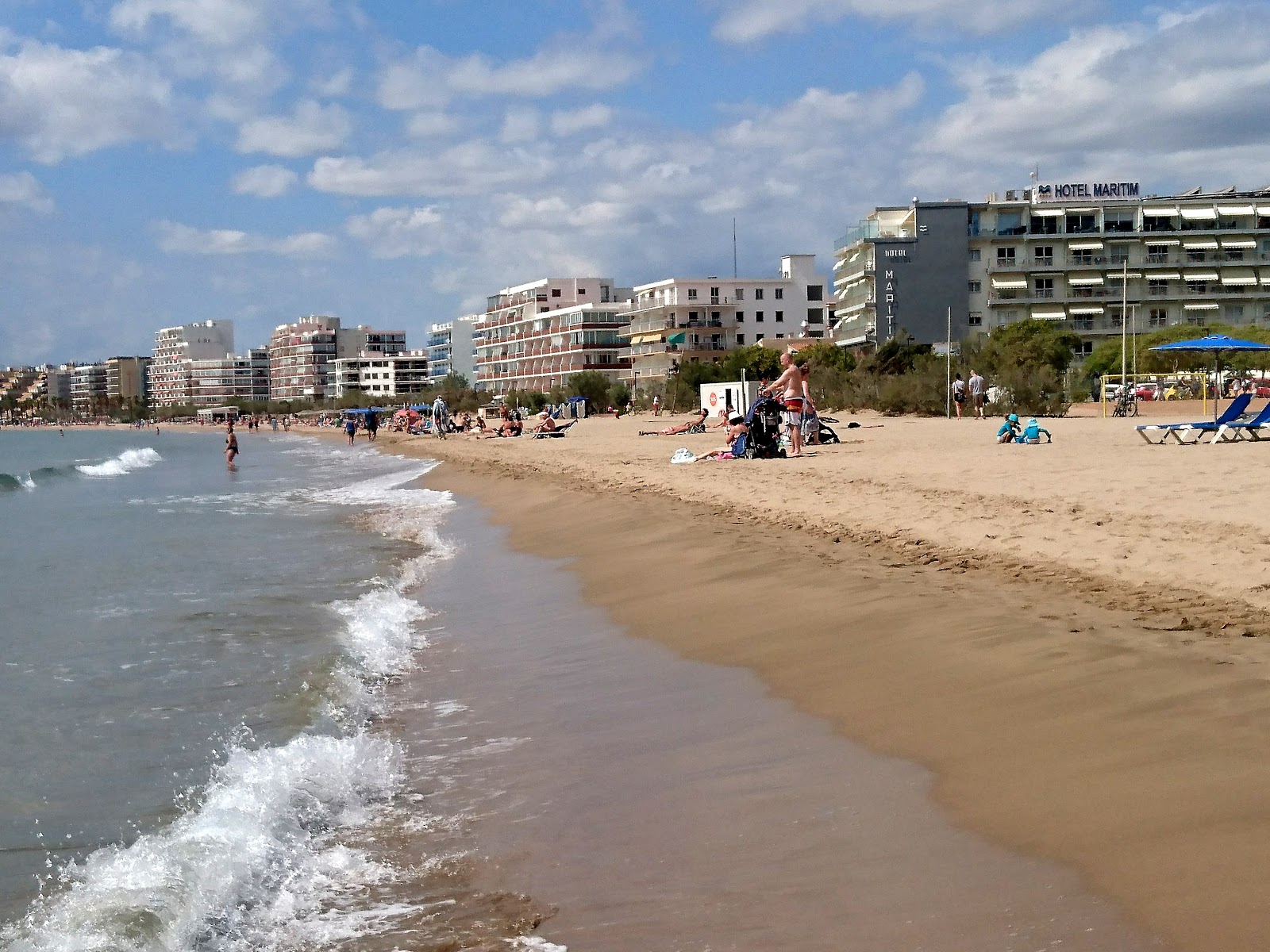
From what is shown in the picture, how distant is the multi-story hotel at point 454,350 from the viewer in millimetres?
155500

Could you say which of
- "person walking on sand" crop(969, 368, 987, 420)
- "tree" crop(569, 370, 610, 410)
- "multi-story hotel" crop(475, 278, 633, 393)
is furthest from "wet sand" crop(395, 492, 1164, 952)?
"multi-story hotel" crop(475, 278, 633, 393)

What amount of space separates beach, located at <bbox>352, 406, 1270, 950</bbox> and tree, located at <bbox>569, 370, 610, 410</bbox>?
72543mm

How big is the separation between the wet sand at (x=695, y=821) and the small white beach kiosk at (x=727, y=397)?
2809cm

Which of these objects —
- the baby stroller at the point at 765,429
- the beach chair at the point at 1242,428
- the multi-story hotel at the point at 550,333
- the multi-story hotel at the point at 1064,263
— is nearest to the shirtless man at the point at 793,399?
the baby stroller at the point at 765,429

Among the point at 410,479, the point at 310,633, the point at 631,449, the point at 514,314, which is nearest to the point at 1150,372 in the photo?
the point at 631,449

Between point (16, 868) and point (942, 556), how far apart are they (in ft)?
21.3

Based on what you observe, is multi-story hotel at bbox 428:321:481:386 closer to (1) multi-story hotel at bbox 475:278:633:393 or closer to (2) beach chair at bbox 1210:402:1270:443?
(1) multi-story hotel at bbox 475:278:633:393

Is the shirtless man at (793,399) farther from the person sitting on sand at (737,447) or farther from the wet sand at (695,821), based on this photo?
the wet sand at (695,821)

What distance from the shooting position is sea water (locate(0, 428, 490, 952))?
387 centimetres

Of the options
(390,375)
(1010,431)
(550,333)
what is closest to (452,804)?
(1010,431)

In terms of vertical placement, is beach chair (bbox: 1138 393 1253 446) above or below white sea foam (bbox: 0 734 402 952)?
above

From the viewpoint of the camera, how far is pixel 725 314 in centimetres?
9969

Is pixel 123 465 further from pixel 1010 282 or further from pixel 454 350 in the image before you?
pixel 454 350

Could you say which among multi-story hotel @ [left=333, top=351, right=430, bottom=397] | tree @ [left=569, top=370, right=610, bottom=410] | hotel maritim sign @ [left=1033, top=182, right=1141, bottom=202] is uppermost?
hotel maritim sign @ [left=1033, top=182, right=1141, bottom=202]
